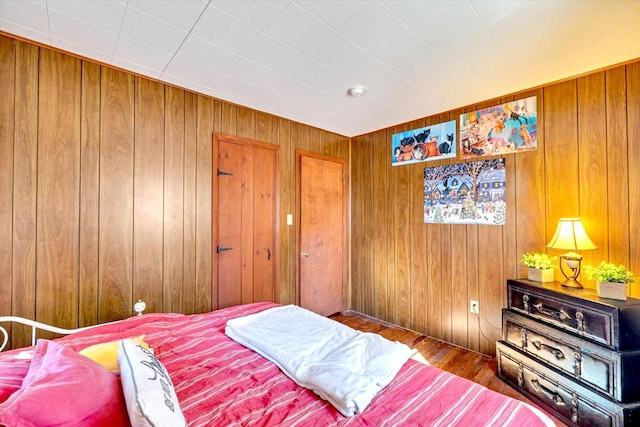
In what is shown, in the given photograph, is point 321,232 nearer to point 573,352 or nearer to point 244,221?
point 244,221

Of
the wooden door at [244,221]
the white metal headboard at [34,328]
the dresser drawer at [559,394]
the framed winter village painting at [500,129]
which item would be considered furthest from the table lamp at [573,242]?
the white metal headboard at [34,328]

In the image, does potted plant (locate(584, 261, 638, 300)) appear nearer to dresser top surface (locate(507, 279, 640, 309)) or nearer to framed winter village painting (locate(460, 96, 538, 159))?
dresser top surface (locate(507, 279, 640, 309))

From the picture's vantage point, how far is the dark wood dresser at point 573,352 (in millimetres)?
1550

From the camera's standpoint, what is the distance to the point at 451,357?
8.43 feet

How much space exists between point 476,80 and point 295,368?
8.04 ft

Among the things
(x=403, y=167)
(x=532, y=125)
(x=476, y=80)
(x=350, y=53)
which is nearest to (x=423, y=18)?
(x=350, y=53)

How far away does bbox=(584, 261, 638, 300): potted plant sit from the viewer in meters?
1.68

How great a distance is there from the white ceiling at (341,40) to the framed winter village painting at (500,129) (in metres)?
0.17

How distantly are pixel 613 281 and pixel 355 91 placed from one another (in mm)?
2238

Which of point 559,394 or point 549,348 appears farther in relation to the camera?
point 549,348

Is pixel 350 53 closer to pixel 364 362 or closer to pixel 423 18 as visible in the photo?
pixel 423 18

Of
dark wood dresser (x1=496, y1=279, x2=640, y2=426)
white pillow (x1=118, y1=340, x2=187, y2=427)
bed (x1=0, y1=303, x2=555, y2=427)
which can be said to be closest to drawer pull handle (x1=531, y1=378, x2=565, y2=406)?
dark wood dresser (x1=496, y1=279, x2=640, y2=426)

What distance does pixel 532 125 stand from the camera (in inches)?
93.0

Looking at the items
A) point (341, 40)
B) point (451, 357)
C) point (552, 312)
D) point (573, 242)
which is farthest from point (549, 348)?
point (341, 40)
